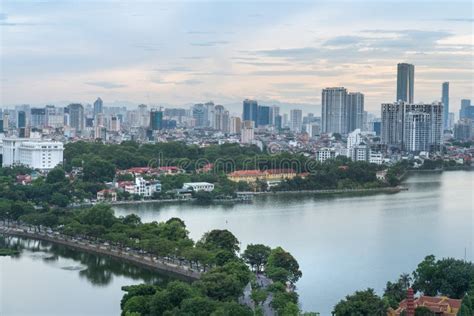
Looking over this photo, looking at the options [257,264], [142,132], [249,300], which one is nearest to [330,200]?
[257,264]

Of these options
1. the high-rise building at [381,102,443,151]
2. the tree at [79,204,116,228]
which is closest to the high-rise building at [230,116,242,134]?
the high-rise building at [381,102,443,151]

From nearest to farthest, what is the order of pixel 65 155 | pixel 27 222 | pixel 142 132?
pixel 27 222
pixel 65 155
pixel 142 132

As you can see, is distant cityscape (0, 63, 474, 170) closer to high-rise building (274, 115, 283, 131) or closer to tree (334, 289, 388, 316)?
high-rise building (274, 115, 283, 131)

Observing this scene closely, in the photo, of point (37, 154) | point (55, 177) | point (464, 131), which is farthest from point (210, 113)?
point (55, 177)

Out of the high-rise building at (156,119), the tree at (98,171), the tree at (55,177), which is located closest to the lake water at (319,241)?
the tree at (55,177)

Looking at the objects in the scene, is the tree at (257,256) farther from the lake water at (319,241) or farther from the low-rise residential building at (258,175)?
the low-rise residential building at (258,175)

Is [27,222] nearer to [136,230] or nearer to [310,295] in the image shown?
[136,230]
